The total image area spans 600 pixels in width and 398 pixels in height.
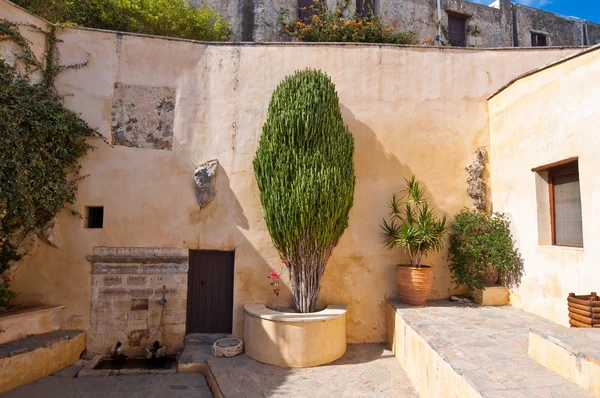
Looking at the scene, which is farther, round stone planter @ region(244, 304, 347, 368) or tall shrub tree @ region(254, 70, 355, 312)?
tall shrub tree @ region(254, 70, 355, 312)

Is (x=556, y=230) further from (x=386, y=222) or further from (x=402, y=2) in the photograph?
(x=402, y=2)

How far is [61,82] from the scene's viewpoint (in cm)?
668

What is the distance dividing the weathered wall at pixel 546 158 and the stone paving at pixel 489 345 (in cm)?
53

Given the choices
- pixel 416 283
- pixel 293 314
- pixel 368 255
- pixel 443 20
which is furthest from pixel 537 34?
pixel 293 314

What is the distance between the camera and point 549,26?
526 inches

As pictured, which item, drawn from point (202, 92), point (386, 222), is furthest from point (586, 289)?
point (202, 92)

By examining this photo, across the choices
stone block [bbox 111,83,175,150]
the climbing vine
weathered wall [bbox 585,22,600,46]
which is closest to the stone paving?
stone block [bbox 111,83,175,150]

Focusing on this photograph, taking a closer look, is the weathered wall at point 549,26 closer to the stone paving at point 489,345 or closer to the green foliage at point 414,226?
the green foliage at point 414,226

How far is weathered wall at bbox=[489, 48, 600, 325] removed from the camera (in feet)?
15.4

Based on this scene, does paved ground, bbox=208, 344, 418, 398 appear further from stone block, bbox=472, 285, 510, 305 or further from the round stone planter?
stone block, bbox=472, 285, 510, 305

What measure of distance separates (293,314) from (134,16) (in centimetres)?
792

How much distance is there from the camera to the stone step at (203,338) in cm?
654

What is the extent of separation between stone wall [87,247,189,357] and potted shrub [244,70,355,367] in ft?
4.64

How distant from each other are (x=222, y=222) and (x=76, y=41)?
14.0 ft
